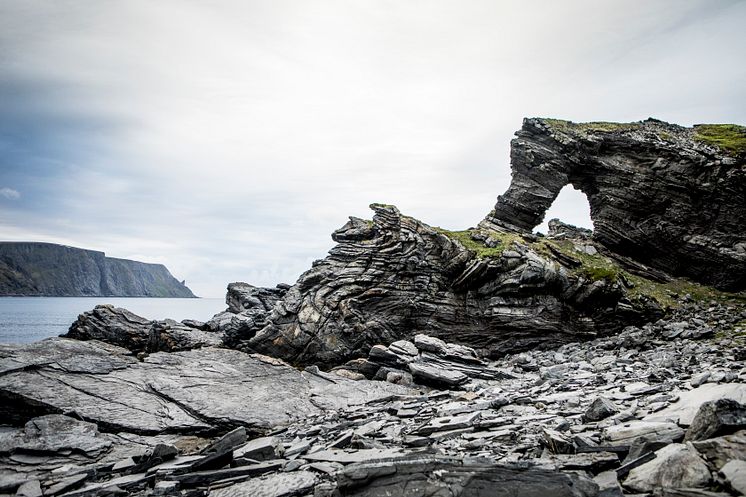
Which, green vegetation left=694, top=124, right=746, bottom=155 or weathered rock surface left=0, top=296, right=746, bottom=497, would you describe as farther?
green vegetation left=694, top=124, right=746, bottom=155

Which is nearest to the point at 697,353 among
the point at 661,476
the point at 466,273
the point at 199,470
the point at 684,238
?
the point at 466,273

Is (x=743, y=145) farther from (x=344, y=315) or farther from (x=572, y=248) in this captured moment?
(x=344, y=315)

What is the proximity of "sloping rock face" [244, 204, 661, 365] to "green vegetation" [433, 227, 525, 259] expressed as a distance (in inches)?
12.8

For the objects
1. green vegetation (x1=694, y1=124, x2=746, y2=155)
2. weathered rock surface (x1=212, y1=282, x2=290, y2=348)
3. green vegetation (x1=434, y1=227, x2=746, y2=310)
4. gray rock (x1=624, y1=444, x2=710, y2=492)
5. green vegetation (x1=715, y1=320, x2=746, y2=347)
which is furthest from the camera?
green vegetation (x1=694, y1=124, x2=746, y2=155)

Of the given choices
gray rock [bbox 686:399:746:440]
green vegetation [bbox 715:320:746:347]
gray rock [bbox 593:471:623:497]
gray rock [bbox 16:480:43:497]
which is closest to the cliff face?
green vegetation [bbox 715:320:746:347]

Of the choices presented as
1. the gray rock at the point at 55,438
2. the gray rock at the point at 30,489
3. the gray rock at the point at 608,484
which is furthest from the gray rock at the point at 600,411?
the gray rock at the point at 55,438

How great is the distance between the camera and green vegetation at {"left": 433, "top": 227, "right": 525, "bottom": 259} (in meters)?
33.0

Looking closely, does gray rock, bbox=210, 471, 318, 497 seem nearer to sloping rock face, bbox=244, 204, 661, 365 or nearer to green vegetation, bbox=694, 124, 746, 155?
sloping rock face, bbox=244, 204, 661, 365

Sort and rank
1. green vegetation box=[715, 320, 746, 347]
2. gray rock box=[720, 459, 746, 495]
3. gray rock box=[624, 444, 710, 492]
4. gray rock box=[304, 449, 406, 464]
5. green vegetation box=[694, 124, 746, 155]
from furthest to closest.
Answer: green vegetation box=[694, 124, 746, 155] → green vegetation box=[715, 320, 746, 347] → gray rock box=[304, 449, 406, 464] → gray rock box=[624, 444, 710, 492] → gray rock box=[720, 459, 746, 495]

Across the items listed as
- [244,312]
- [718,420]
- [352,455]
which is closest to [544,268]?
[718,420]

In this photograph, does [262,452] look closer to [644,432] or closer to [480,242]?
[644,432]

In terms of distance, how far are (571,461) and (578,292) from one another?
25.6 meters

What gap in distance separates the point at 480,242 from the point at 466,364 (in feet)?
41.2

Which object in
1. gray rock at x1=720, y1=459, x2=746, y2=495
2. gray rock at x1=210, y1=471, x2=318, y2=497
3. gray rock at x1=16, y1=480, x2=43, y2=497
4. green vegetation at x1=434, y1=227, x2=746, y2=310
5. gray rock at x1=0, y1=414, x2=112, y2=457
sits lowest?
gray rock at x1=16, y1=480, x2=43, y2=497
